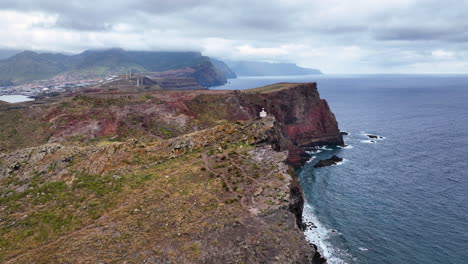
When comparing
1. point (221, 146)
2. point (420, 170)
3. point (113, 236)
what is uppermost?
point (221, 146)

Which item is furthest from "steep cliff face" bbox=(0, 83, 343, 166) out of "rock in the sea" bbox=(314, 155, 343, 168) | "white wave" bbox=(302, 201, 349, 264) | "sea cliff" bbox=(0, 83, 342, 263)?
"white wave" bbox=(302, 201, 349, 264)

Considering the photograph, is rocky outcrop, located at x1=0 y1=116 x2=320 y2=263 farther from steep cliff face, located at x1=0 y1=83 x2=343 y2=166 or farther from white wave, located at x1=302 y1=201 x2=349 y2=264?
steep cliff face, located at x1=0 y1=83 x2=343 y2=166

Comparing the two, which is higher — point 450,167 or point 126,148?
point 126,148

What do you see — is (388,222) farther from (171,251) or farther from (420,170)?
(171,251)

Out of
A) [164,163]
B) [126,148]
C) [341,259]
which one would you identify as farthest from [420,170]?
[126,148]

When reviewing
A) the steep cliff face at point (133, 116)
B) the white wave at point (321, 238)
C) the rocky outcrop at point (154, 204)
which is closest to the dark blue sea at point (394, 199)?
the white wave at point (321, 238)

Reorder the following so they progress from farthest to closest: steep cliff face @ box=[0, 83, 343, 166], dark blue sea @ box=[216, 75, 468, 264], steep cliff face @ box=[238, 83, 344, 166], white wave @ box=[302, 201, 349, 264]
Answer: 1. steep cliff face @ box=[238, 83, 344, 166]
2. steep cliff face @ box=[0, 83, 343, 166]
3. dark blue sea @ box=[216, 75, 468, 264]
4. white wave @ box=[302, 201, 349, 264]

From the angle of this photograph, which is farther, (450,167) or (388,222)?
(450,167)
